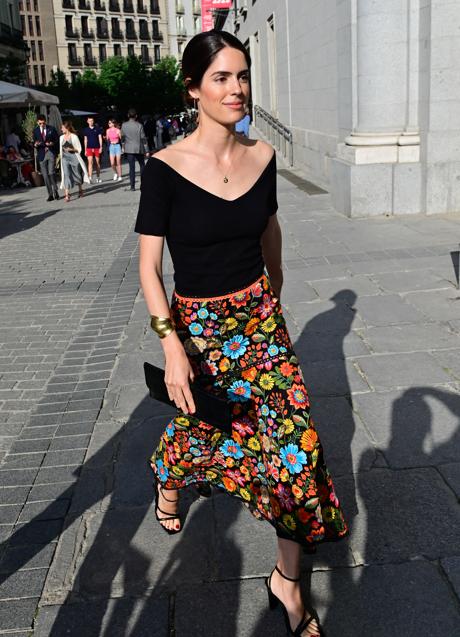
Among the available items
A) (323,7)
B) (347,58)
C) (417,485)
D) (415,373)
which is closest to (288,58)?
(323,7)

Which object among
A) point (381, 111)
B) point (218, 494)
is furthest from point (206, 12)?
point (218, 494)

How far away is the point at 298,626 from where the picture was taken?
7.68 ft

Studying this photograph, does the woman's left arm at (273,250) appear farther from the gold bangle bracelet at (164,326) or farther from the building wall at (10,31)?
the building wall at (10,31)

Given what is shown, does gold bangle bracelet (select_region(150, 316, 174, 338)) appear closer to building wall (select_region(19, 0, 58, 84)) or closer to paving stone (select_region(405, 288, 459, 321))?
paving stone (select_region(405, 288, 459, 321))

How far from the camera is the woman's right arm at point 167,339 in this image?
7.66 ft

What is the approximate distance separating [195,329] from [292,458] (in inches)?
21.7

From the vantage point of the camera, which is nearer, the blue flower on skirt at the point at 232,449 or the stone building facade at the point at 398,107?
the blue flower on skirt at the point at 232,449

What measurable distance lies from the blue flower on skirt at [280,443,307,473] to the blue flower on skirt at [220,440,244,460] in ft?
0.96

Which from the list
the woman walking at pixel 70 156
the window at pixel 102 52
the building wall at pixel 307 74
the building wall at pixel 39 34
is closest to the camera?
the building wall at pixel 307 74

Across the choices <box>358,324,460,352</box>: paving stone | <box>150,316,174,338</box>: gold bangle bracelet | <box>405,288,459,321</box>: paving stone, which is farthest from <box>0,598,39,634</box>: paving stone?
<box>405,288,459,321</box>: paving stone

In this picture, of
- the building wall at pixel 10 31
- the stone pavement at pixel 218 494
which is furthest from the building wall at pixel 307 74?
the building wall at pixel 10 31

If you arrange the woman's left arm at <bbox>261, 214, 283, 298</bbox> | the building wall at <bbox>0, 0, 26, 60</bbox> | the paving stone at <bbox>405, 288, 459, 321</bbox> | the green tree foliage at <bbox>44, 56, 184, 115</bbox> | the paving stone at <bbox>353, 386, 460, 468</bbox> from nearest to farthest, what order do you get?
the woman's left arm at <bbox>261, 214, 283, 298</bbox> → the paving stone at <bbox>353, 386, 460, 468</bbox> → the paving stone at <bbox>405, 288, 459, 321</bbox> → the building wall at <bbox>0, 0, 26, 60</bbox> → the green tree foliage at <bbox>44, 56, 184, 115</bbox>

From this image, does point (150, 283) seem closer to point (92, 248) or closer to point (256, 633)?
point (256, 633)

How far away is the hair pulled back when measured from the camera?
233 cm
